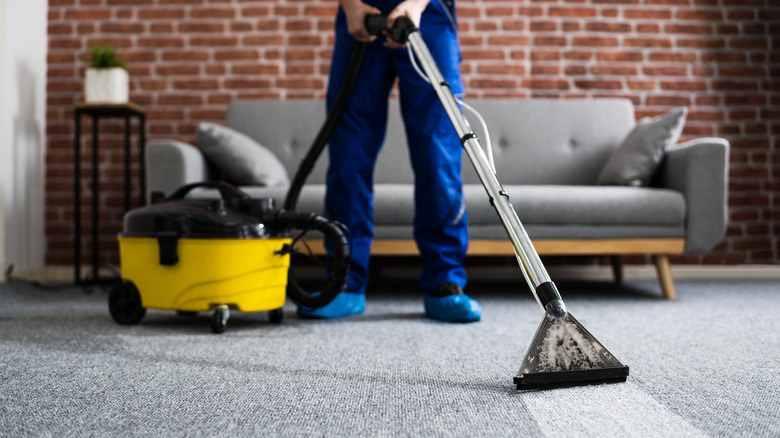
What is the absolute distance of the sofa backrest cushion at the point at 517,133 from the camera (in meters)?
2.60

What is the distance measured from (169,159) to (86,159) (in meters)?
1.02

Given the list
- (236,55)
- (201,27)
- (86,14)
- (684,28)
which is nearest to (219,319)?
(236,55)

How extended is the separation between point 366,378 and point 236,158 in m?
1.41

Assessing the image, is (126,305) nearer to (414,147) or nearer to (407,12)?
(414,147)

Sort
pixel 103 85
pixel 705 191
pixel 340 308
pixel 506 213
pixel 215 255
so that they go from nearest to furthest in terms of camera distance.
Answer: pixel 506 213
pixel 215 255
pixel 340 308
pixel 705 191
pixel 103 85

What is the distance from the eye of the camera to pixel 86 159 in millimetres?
2816

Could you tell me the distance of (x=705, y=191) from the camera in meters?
2.02

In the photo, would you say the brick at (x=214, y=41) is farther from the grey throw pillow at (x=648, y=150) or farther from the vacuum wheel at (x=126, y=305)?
the grey throw pillow at (x=648, y=150)

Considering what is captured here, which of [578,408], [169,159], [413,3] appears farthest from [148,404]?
[169,159]

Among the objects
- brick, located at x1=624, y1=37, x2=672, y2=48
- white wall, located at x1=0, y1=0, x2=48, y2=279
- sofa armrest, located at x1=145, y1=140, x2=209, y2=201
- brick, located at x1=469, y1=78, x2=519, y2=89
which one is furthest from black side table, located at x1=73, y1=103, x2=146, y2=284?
brick, located at x1=624, y1=37, x2=672, y2=48

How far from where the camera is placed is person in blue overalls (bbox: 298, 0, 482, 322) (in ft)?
5.21

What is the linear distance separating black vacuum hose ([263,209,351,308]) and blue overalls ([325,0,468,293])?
9.4 inches

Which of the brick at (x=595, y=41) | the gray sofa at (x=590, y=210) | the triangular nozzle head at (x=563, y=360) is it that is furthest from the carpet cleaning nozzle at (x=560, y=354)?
the brick at (x=595, y=41)

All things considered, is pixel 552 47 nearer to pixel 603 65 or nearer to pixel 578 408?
pixel 603 65
